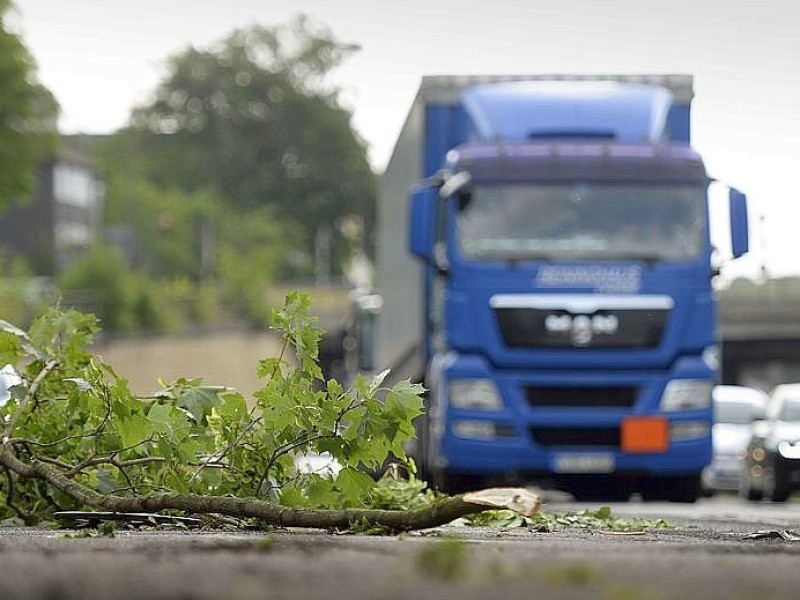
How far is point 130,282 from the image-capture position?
61.7 metres

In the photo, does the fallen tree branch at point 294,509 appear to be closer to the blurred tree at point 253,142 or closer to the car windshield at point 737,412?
the car windshield at point 737,412

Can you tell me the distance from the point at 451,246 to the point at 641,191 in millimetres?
1598

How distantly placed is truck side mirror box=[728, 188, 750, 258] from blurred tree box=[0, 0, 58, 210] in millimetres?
30752

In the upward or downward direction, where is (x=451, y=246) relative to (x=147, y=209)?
downward

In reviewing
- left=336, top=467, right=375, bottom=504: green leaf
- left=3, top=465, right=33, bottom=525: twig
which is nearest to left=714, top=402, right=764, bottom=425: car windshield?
left=3, top=465, right=33, bottom=525: twig

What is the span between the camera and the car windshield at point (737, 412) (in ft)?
100

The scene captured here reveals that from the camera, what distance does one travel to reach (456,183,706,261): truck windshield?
17250mm

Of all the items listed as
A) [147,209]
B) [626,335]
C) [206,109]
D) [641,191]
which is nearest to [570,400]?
[626,335]

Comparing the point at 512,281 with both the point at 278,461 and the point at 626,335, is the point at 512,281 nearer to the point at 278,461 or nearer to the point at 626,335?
the point at 626,335

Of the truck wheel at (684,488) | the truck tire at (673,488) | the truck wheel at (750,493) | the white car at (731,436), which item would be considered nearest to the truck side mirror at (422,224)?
the truck tire at (673,488)

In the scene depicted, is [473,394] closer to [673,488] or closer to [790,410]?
[673,488]

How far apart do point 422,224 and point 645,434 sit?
2.57m

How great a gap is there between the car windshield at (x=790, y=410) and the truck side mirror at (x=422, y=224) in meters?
8.95

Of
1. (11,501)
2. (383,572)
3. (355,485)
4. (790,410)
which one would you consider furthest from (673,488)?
(383,572)
